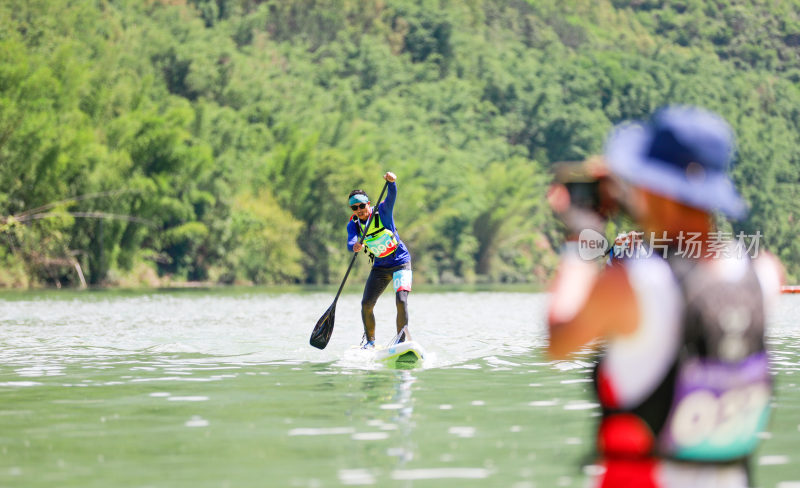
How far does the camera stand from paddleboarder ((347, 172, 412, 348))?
15.2 metres

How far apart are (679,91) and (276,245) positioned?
6720 centimetres

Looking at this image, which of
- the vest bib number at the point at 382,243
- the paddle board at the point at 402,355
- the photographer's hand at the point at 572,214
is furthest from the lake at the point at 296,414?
the photographer's hand at the point at 572,214

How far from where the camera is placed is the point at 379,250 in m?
15.5

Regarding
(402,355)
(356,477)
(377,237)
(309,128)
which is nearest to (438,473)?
(356,477)

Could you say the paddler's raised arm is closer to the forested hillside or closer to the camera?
the camera

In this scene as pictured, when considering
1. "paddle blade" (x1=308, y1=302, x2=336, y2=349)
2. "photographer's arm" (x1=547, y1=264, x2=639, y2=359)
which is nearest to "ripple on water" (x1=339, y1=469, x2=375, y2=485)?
"photographer's arm" (x1=547, y1=264, x2=639, y2=359)

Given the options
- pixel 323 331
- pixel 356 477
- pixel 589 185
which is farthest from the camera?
pixel 323 331

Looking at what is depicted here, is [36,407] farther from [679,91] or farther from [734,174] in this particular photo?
[679,91]

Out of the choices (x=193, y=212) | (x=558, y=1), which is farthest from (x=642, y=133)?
(x=558, y=1)

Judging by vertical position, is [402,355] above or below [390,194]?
below

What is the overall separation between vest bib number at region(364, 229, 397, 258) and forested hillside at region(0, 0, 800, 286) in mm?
32475

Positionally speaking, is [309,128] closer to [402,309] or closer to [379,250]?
[379,250]

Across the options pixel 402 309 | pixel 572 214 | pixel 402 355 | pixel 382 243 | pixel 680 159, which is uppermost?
pixel 680 159

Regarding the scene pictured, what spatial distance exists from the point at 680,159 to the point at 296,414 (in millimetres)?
6413
